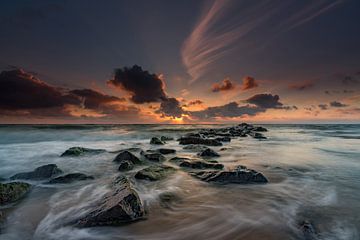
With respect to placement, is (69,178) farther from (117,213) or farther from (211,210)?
(211,210)

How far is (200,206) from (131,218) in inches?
53.9

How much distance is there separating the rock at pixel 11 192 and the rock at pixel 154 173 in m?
2.57

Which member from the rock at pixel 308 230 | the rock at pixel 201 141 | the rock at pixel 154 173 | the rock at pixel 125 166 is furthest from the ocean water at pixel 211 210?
the rock at pixel 201 141

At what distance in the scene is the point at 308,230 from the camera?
323 cm

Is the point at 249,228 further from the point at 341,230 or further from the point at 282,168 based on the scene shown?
the point at 282,168

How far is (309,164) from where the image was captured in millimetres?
8477

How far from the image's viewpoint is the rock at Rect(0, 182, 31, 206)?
14.5ft

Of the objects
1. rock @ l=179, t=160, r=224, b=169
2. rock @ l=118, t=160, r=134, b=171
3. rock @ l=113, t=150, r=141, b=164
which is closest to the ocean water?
rock @ l=118, t=160, r=134, b=171

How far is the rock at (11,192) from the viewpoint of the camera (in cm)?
441

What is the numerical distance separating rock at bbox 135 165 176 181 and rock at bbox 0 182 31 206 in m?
2.57

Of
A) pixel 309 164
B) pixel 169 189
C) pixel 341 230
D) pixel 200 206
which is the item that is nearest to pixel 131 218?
pixel 200 206

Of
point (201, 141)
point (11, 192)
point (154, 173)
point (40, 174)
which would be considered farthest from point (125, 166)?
point (201, 141)

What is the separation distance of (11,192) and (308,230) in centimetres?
542

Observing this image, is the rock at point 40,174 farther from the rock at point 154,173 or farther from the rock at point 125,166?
the rock at point 154,173
